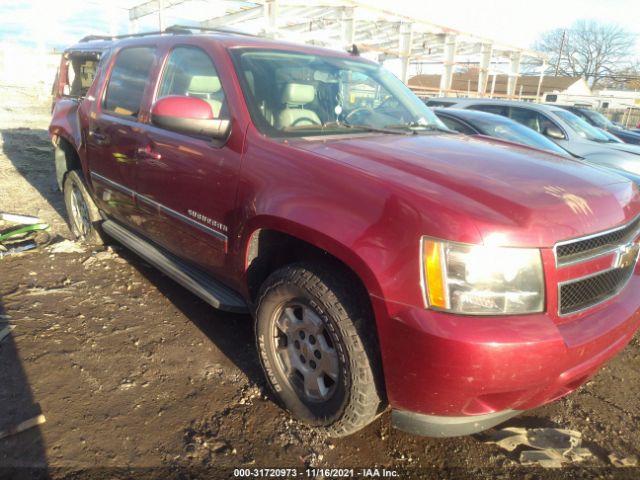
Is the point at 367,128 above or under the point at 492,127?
above

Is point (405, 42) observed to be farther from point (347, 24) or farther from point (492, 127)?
point (492, 127)

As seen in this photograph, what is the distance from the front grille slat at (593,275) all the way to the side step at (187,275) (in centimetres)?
168

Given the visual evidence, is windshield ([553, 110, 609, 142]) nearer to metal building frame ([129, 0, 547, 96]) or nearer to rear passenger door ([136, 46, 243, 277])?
rear passenger door ([136, 46, 243, 277])

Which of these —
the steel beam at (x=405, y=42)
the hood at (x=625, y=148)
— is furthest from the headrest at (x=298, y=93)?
the steel beam at (x=405, y=42)

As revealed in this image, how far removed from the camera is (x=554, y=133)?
7926 mm

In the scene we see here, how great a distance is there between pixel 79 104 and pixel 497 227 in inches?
163

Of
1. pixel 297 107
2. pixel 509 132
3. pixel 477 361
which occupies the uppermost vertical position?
pixel 297 107

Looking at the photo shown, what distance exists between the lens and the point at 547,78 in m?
44.1

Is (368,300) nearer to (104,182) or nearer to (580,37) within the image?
(104,182)

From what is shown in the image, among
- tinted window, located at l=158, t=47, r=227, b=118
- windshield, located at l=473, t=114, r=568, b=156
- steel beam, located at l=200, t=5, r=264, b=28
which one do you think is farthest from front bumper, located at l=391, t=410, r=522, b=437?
steel beam, located at l=200, t=5, r=264, b=28

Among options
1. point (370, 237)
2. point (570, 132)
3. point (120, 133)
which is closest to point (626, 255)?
point (370, 237)

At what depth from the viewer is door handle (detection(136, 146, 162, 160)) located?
3055 millimetres

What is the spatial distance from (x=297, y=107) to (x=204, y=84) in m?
0.64

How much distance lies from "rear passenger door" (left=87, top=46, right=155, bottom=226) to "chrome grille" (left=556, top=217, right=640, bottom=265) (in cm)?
275
